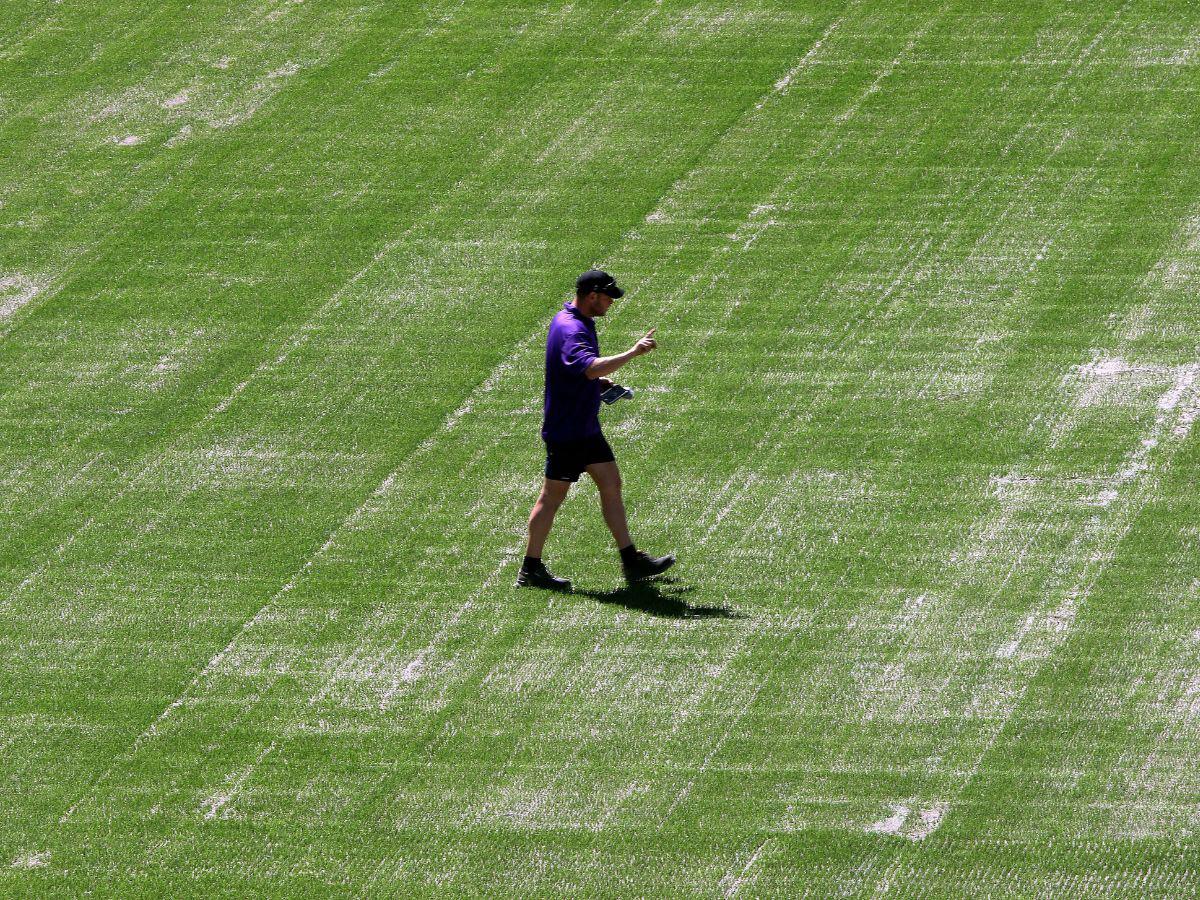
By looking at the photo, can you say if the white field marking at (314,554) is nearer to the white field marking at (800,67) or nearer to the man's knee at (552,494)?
the man's knee at (552,494)

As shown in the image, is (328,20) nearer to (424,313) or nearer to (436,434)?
(424,313)

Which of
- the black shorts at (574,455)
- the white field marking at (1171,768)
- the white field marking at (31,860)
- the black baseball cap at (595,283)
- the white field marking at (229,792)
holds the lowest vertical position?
the white field marking at (1171,768)

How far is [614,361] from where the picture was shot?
9.70m

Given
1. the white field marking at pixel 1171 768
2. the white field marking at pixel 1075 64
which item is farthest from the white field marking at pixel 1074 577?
the white field marking at pixel 1075 64

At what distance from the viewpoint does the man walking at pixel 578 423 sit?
10047 mm

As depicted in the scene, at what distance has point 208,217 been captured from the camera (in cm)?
1484

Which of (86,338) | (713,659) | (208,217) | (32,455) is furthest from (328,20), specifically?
(713,659)

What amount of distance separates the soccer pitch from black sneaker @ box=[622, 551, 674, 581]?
14cm

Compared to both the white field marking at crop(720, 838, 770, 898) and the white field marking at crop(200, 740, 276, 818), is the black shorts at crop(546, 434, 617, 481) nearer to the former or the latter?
the white field marking at crop(200, 740, 276, 818)

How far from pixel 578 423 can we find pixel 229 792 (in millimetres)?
2786

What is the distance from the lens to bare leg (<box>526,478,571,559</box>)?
10.2m

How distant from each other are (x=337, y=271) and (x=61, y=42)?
6006 mm

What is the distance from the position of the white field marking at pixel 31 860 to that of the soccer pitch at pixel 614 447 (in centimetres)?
2

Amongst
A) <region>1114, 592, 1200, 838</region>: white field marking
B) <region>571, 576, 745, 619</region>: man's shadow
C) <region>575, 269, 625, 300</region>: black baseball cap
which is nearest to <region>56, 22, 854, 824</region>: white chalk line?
<region>571, 576, 745, 619</region>: man's shadow
